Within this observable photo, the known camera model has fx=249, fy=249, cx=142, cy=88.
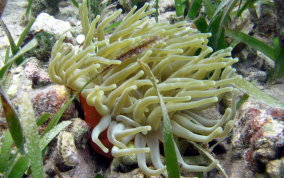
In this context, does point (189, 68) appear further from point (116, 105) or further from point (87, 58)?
point (87, 58)

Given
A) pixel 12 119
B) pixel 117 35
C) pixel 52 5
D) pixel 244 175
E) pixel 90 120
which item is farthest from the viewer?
pixel 52 5

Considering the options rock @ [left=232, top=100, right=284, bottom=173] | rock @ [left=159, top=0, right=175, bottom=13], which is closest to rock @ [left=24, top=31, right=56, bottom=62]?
rock @ [left=159, top=0, right=175, bottom=13]

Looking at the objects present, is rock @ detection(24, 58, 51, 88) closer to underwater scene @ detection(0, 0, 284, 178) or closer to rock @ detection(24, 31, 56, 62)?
underwater scene @ detection(0, 0, 284, 178)

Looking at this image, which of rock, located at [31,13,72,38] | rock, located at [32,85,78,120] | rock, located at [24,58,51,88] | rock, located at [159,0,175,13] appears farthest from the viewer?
rock, located at [159,0,175,13]

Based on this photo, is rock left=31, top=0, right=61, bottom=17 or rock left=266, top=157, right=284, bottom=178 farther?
rock left=31, top=0, right=61, bottom=17

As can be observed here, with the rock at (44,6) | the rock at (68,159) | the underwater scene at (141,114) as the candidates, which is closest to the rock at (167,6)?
the underwater scene at (141,114)

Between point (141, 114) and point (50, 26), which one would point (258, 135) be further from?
point (50, 26)

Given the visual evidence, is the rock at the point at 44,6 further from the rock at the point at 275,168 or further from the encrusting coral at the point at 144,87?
the rock at the point at 275,168

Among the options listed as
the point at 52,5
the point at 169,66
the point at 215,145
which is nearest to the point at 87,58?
the point at 169,66
